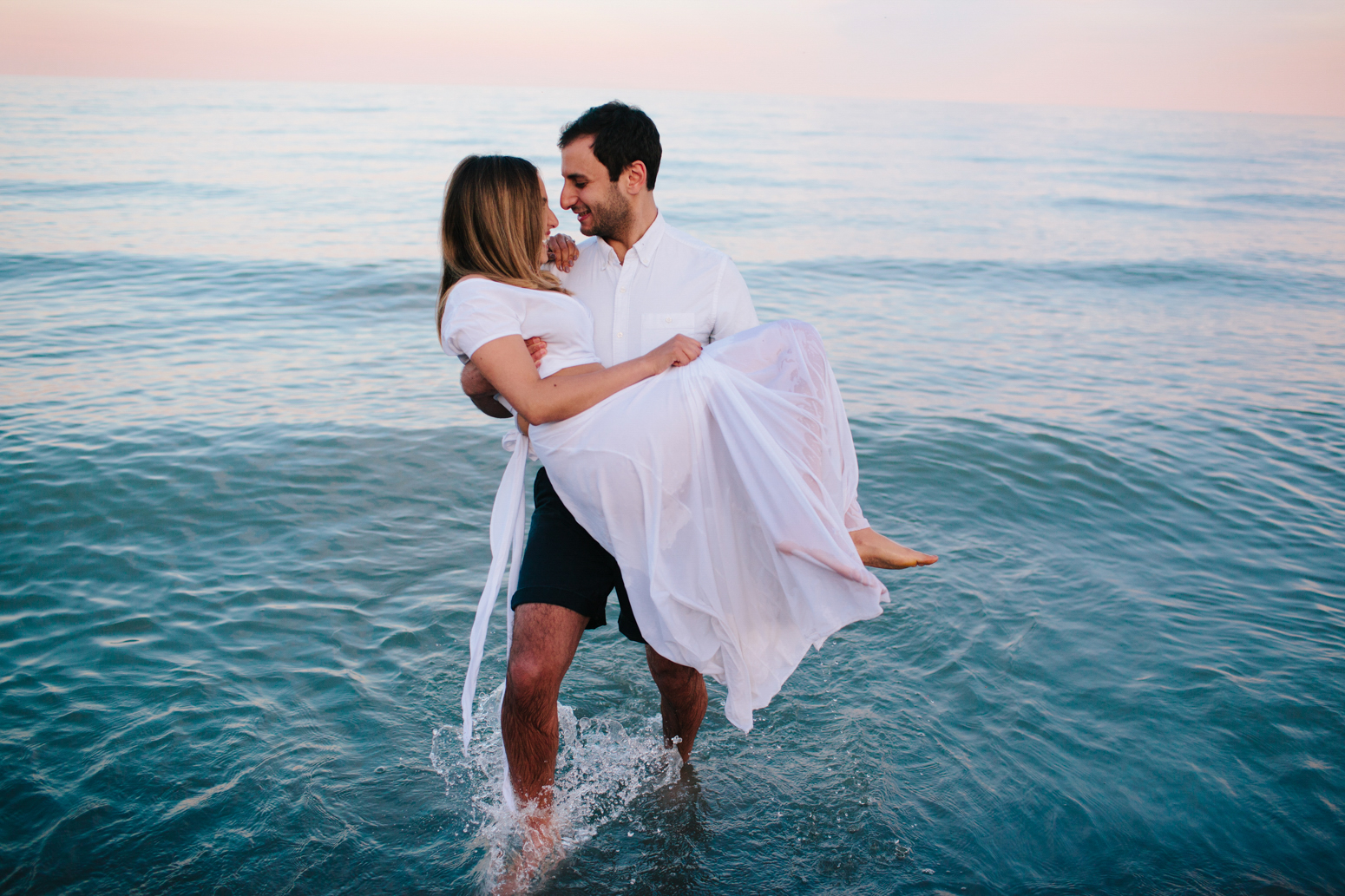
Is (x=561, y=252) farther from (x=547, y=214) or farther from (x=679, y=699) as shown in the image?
(x=679, y=699)

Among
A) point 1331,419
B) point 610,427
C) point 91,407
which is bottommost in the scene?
point 1331,419

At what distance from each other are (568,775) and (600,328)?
2075mm

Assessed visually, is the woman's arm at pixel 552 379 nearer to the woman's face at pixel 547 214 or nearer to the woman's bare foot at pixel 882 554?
the woman's face at pixel 547 214

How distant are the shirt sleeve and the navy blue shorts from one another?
960mm

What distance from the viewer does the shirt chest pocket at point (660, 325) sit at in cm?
344

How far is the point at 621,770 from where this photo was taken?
394cm

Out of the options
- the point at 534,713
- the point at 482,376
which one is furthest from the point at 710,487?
the point at 534,713

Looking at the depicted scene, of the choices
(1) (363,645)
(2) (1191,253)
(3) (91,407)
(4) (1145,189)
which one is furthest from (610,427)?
(4) (1145,189)

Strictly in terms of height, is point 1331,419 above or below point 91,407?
below

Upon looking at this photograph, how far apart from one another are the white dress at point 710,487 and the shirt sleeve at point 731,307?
35 cm

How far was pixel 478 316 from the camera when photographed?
292 centimetres

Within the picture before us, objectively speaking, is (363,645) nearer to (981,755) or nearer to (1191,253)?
(981,755)

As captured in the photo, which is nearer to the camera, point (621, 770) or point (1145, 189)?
point (621, 770)

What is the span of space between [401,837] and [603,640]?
181cm
